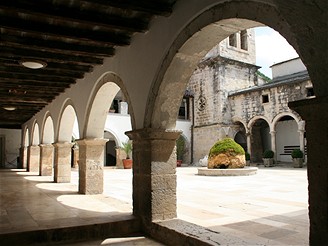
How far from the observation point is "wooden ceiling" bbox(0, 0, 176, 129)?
11.2 ft

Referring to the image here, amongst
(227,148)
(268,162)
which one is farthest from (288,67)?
(227,148)

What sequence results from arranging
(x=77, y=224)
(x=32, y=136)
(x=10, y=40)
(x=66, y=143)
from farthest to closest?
(x=32, y=136) → (x=66, y=143) → (x=10, y=40) → (x=77, y=224)

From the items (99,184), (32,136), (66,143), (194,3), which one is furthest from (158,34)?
(32,136)

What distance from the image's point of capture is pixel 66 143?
859 centimetres

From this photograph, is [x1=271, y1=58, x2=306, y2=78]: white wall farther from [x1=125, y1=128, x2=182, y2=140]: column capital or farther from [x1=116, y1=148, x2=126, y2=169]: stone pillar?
[x1=125, y1=128, x2=182, y2=140]: column capital

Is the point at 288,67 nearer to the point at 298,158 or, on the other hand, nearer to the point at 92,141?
the point at 298,158

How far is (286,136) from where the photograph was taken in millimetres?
18344

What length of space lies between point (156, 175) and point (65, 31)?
2.26m

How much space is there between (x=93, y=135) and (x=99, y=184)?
99 cm

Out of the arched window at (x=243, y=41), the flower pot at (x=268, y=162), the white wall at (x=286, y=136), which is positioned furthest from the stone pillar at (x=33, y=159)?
the arched window at (x=243, y=41)

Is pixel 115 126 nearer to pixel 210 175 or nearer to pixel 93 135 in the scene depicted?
pixel 210 175

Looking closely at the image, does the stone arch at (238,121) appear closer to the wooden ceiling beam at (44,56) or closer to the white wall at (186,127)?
the white wall at (186,127)

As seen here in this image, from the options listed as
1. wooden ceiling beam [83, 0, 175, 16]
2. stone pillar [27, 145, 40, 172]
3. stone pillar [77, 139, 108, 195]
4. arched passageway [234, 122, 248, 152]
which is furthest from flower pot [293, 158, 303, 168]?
wooden ceiling beam [83, 0, 175, 16]

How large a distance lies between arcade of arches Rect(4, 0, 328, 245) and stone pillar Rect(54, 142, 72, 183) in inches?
75.0
